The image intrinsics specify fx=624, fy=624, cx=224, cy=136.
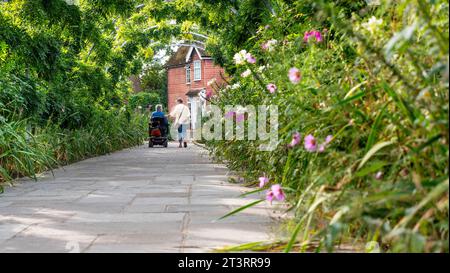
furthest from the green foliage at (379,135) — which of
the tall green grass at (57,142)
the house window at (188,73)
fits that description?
the house window at (188,73)

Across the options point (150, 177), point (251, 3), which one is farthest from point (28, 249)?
point (251, 3)

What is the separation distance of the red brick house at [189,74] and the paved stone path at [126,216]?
107ft

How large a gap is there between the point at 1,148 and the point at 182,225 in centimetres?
406

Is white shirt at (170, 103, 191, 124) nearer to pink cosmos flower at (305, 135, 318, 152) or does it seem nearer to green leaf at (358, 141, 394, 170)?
pink cosmos flower at (305, 135, 318, 152)

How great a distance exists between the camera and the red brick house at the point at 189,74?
4175 cm

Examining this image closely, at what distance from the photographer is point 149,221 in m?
4.44

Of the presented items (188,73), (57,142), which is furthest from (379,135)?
(188,73)

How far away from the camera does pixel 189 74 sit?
44812 mm

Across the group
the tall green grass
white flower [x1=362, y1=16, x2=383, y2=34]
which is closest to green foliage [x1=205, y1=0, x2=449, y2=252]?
white flower [x1=362, y1=16, x2=383, y2=34]

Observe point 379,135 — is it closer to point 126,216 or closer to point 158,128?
point 126,216

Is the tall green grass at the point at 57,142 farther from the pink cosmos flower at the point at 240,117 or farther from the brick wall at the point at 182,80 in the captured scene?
the brick wall at the point at 182,80

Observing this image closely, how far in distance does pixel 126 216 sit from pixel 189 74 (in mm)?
40463

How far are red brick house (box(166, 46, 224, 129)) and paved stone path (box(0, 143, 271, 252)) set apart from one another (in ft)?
107
